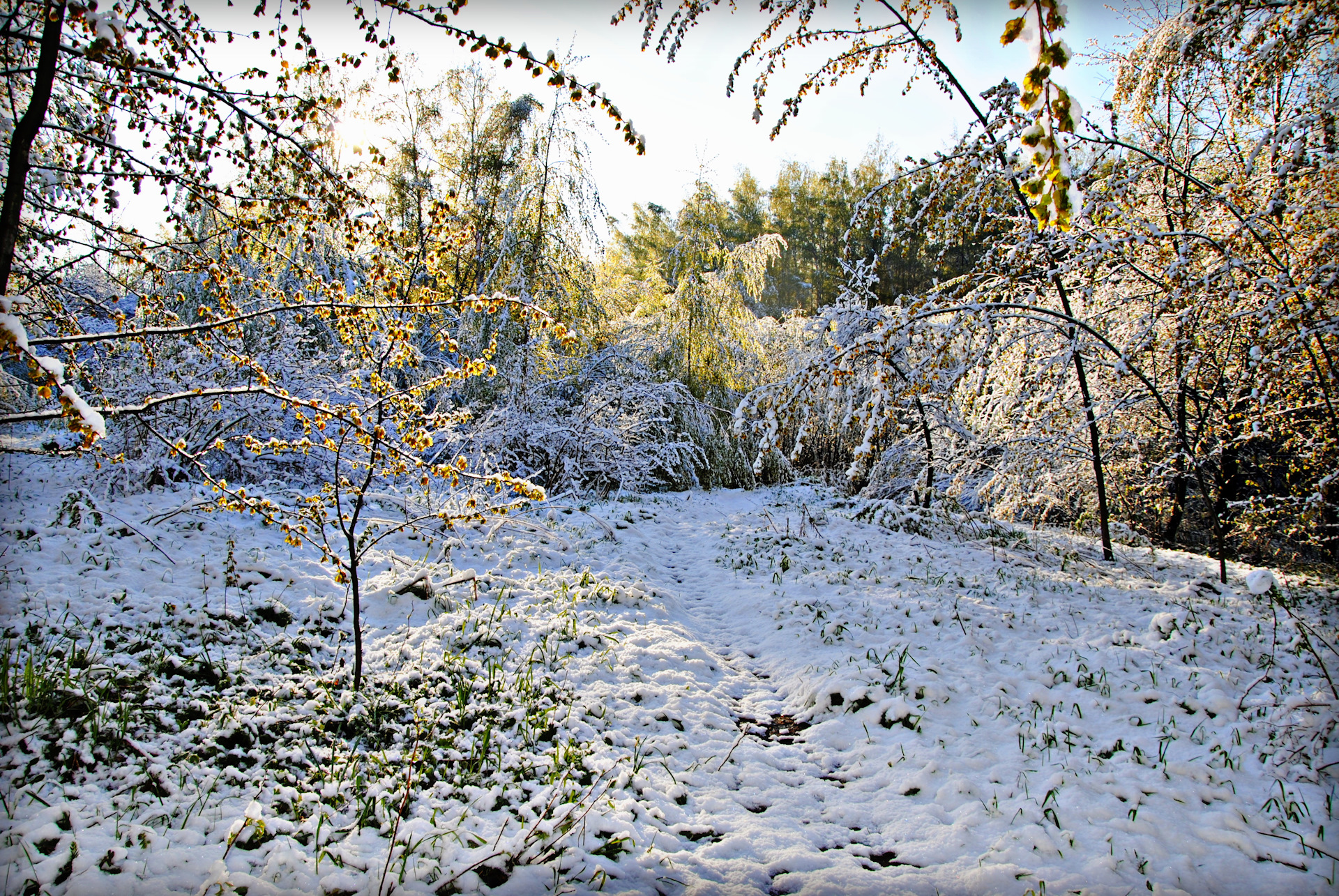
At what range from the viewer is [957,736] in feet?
10.7

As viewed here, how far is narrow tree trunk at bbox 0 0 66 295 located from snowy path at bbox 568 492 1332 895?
357 cm

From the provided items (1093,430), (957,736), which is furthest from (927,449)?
(957,736)

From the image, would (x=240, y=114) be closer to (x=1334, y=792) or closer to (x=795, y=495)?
(x=1334, y=792)

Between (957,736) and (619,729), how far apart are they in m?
1.95

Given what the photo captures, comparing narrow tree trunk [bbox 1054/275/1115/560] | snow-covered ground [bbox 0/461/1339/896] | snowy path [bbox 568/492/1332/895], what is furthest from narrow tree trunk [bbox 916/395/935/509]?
snow-covered ground [bbox 0/461/1339/896]

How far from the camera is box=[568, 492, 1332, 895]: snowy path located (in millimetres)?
2273

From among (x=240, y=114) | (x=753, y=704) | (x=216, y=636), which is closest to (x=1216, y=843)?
(x=753, y=704)

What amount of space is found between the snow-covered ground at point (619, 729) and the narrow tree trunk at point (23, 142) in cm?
192

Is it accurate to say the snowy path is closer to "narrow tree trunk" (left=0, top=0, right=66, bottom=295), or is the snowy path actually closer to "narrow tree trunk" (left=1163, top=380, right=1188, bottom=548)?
"narrow tree trunk" (left=1163, top=380, right=1188, bottom=548)

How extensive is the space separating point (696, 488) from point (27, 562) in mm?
10193


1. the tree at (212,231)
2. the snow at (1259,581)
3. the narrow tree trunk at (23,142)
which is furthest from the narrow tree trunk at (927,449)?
the narrow tree trunk at (23,142)

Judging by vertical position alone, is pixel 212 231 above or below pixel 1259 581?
above

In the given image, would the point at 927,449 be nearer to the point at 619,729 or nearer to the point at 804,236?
the point at 619,729

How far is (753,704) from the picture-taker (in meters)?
3.88
